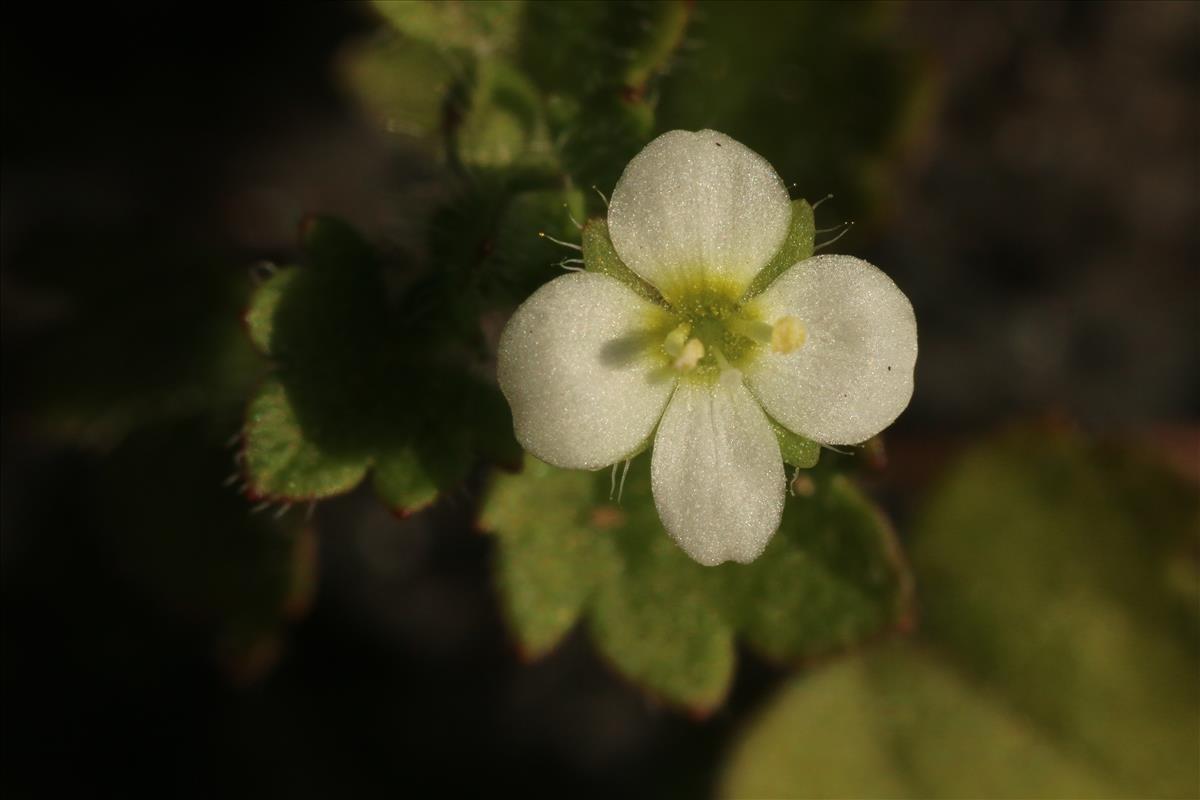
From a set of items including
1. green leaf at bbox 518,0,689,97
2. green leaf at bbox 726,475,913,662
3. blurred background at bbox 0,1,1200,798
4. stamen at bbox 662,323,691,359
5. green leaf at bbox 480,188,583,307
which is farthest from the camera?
blurred background at bbox 0,1,1200,798

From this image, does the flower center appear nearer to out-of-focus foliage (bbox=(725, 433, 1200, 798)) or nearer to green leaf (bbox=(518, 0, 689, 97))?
green leaf (bbox=(518, 0, 689, 97))

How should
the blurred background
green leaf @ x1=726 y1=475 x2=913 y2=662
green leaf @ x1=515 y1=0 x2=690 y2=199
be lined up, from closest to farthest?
green leaf @ x1=515 y1=0 x2=690 y2=199 < green leaf @ x1=726 y1=475 x2=913 y2=662 < the blurred background

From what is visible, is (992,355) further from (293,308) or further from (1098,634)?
(293,308)

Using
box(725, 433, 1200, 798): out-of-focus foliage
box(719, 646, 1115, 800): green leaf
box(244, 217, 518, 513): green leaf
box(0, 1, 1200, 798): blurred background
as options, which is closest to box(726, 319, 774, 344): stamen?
box(244, 217, 518, 513): green leaf

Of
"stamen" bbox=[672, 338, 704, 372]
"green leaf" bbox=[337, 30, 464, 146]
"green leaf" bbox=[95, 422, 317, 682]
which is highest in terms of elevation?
"stamen" bbox=[672, 338, 704, 372]

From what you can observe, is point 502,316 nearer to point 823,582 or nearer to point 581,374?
point 581,374

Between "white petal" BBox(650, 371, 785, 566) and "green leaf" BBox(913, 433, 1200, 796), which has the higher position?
"white petal" BBox(650, 371, 785, 566)

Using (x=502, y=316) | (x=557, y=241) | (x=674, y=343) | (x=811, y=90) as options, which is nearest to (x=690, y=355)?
(x=674, y=343)

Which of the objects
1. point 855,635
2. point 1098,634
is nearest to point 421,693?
point 855,635
